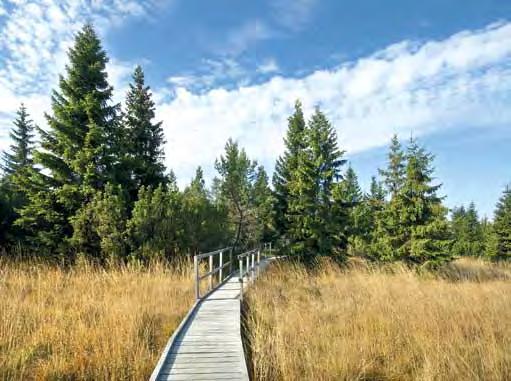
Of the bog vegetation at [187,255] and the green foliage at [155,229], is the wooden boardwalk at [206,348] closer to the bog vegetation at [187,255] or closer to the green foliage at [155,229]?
the bog vegetation at [187,255]

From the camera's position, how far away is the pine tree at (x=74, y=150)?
1650cm

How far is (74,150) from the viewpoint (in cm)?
1734

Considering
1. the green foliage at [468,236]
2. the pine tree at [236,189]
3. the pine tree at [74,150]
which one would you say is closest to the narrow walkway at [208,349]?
the pine tree at [74,150]

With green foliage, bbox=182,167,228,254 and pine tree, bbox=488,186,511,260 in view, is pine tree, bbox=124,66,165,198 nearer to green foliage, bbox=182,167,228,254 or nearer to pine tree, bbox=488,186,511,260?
green foliage, bbox=182,167,228,254

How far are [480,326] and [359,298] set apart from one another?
2.94m

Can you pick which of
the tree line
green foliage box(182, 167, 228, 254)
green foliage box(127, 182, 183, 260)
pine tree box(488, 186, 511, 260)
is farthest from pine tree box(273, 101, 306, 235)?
pine tree box(488, 186, 511, 260)

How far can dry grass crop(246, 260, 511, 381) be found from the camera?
4.76 metres

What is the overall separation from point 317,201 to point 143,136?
39.7ft

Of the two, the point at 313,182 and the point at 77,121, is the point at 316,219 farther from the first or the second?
the point at 77,121

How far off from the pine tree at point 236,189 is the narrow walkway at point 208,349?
22593 mm

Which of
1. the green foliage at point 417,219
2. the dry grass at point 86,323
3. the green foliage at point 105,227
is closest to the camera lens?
the dry grass at point 86,323

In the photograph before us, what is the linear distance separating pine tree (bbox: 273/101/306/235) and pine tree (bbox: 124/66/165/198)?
8363 mm

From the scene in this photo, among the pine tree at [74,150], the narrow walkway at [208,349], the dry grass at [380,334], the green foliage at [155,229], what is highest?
the pine tree at [74,150]

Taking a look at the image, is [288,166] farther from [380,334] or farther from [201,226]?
[380,334]
